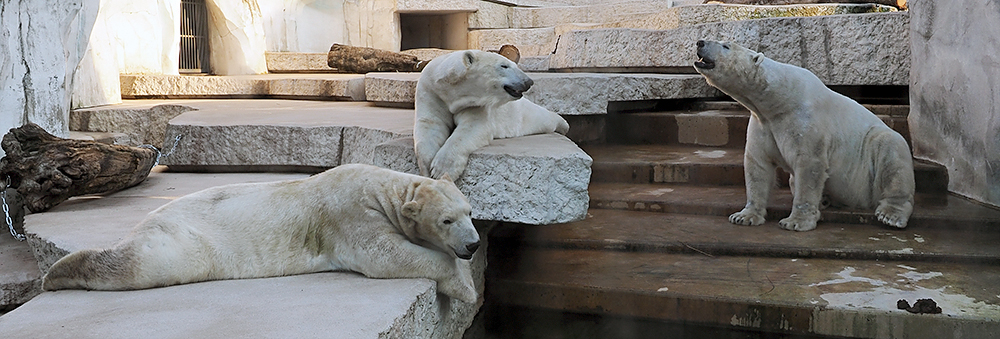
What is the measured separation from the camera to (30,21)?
4348 millimetres

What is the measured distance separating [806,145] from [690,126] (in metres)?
1.65

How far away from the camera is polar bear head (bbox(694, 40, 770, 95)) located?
418 centimetres

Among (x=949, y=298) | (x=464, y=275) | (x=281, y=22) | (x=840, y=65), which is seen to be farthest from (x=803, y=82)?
(x=281, y=22)

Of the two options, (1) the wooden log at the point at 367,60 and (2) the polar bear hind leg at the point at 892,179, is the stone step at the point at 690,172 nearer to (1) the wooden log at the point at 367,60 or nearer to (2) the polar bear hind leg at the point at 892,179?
(2) the polar bear hind leg at the point at 892,179

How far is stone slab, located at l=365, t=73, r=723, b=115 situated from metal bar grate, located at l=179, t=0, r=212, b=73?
469cm

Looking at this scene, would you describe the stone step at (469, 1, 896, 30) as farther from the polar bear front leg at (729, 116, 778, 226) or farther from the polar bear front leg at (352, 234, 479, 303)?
the polar bear front leg at (352, 234, 479, 303)

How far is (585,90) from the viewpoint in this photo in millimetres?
5445

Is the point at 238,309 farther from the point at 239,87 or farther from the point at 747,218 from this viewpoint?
the point at 239,87

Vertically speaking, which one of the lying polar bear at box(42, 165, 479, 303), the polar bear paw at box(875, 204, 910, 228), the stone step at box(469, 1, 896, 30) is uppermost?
the stone step at box(469, 1, 896, 30)

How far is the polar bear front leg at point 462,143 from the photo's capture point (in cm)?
334

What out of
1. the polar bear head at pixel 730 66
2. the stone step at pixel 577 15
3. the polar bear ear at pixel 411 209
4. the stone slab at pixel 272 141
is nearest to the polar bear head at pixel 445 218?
the polar bear ear at pixel 411 209

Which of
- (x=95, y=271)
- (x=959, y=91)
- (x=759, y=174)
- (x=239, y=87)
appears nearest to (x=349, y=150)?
(x=95, y=271)

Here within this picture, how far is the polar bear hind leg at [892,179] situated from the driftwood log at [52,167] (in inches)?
161

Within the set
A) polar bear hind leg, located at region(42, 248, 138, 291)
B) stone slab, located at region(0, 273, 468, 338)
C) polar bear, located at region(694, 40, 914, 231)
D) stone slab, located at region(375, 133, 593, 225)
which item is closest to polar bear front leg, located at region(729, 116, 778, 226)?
polar bear, located at region(694, 40, 914, 231)
